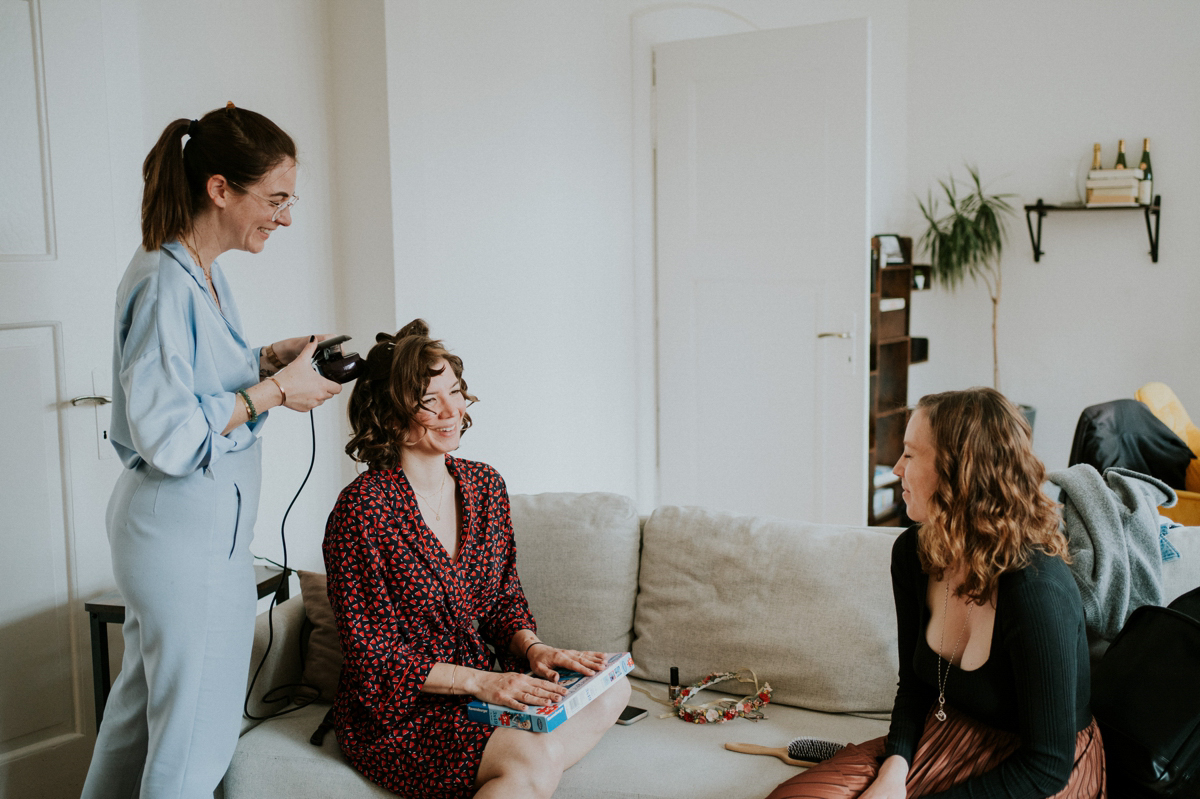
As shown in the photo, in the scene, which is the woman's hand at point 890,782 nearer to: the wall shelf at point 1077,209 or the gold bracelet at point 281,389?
the gold bracelet at point 281,389

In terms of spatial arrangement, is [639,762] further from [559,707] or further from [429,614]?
[429,614]

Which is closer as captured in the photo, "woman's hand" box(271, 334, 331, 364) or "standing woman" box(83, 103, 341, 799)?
"standing woman" box(83, 103, 341, 799)

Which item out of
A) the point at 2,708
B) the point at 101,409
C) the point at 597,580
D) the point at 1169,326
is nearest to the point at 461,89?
the point at 101,409

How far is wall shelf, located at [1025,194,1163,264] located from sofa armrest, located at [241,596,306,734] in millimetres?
4307

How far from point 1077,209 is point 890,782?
420 cm

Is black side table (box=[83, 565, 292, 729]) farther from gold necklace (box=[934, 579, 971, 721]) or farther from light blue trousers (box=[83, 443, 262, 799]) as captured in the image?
gold necklace (box=[934, 579, 971, 721])

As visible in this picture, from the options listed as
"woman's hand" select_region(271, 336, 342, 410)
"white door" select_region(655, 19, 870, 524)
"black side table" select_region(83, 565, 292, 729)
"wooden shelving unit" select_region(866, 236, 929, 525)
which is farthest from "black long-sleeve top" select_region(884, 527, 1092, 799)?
"wooden shelving unit" select_region(866, 236, 929, 525)

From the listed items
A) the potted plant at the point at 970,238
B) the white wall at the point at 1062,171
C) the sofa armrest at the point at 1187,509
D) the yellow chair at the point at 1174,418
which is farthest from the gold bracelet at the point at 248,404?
the white wall at the point at 1062,171

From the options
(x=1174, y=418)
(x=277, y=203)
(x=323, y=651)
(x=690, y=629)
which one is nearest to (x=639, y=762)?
(x=690, y=629)

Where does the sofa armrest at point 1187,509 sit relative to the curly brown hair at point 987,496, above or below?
below

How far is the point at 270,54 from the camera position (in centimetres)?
275

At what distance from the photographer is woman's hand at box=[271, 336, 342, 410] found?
1.78 meters

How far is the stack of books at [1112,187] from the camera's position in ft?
15.6

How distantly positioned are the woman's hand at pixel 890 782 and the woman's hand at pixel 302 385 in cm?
112
